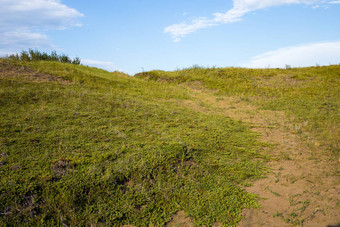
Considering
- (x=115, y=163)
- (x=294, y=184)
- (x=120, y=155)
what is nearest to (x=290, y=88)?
(x=294, y=184)

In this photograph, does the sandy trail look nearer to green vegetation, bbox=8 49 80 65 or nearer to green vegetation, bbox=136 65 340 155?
green vegetation, bbox=136 65 340 155

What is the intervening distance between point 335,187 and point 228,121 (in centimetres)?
431

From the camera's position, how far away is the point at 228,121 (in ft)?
29.5

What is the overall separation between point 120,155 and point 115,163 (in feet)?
1.08

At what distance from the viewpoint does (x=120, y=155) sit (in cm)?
532

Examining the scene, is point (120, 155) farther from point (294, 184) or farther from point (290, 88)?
point (290, 88)

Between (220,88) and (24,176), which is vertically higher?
(220,88)

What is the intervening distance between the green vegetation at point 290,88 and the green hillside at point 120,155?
3.8 inches

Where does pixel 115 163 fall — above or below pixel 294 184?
above

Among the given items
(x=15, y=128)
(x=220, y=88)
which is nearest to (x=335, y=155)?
(x=15, y=128)

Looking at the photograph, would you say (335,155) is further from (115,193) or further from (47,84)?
(47,84)

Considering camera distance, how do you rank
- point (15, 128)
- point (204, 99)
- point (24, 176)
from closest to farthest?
1. point (24, 176)
2. point (15, 128)
3. point (204, 99)

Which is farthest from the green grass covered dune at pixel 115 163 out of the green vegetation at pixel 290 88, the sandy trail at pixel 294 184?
the green vegetation at pixel 290 88

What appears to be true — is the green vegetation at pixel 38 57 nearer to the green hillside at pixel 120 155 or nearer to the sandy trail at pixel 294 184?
the green hillside at pixel 120 155
